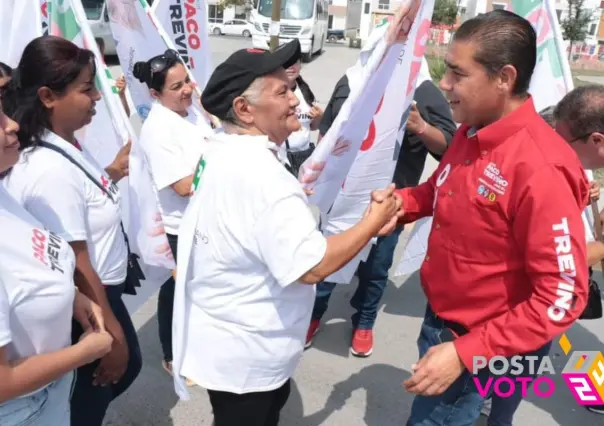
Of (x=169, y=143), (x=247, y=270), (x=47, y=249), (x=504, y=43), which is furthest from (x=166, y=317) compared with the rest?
(x=504, y=43)

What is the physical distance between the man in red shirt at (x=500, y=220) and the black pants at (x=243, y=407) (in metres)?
0.55

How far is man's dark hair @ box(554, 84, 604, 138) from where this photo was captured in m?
2.07

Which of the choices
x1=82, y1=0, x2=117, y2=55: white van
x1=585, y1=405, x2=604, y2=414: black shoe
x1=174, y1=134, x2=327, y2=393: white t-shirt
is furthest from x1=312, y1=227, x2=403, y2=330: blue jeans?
x1=82, y1=0, x2=117, y2=55: white van

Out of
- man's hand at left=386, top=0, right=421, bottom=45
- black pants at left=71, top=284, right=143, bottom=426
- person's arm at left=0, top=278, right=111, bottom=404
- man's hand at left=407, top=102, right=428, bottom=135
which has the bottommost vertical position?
black pants at left=71, top=284, right=143, bottom=426

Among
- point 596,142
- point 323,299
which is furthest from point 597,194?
point 323,299

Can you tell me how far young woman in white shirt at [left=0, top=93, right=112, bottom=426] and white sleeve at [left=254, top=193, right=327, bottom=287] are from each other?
0.56m

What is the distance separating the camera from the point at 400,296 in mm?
4035

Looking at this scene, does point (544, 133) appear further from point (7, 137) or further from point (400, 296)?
point (400, 296)

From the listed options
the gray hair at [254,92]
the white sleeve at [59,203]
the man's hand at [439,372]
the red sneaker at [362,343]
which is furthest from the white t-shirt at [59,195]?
the red sneaker at [362,343]

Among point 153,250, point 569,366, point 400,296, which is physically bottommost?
point 400,296

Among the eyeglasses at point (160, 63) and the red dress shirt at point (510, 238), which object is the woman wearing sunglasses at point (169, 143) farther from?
the red dress shirt at point (510, 238)

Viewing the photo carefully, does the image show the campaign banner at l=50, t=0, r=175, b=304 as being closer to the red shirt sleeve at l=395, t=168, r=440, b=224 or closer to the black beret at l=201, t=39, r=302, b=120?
the black beret at l=201, t=39, r=302, b=120

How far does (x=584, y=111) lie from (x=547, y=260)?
3.23 ft

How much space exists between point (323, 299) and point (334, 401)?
2.18ft
